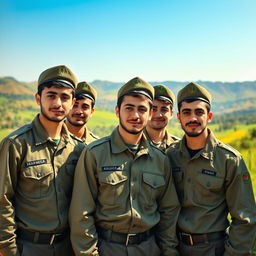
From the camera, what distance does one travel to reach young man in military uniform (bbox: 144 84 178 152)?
5348mm

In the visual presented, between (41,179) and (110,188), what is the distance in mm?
784

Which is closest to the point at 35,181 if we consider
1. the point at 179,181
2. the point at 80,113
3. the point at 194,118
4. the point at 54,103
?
the point at 54,103

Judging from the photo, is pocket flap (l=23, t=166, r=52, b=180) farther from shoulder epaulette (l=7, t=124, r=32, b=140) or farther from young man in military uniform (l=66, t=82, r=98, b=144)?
young man in military uniform (l=66, t=82, r=98, b=144)

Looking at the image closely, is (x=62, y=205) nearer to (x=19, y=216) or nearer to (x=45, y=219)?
(x=45, y=219)

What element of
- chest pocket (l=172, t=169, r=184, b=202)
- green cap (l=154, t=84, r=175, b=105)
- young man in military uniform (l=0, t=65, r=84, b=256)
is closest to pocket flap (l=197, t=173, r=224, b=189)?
chest pocket (l=172, t=169, r=184, b=202)

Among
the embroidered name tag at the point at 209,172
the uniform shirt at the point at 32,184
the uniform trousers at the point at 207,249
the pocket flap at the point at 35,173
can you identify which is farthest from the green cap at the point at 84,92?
the uniform trousers at the point at 207,249

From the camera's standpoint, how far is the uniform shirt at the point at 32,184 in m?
2.99

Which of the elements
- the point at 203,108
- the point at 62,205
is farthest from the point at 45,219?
the point at 203,108

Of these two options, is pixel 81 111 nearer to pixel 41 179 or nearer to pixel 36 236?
pixel 41 179

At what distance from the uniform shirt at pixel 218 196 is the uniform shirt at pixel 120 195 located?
0.70ft

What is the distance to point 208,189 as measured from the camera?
3523 millimetres

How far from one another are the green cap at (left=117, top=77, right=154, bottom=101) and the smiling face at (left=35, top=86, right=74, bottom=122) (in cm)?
71

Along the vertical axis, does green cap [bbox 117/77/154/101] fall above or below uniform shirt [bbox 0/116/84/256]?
above

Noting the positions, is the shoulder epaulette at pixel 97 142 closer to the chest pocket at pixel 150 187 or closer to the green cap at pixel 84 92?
the chest pocket at pixel 150 187
